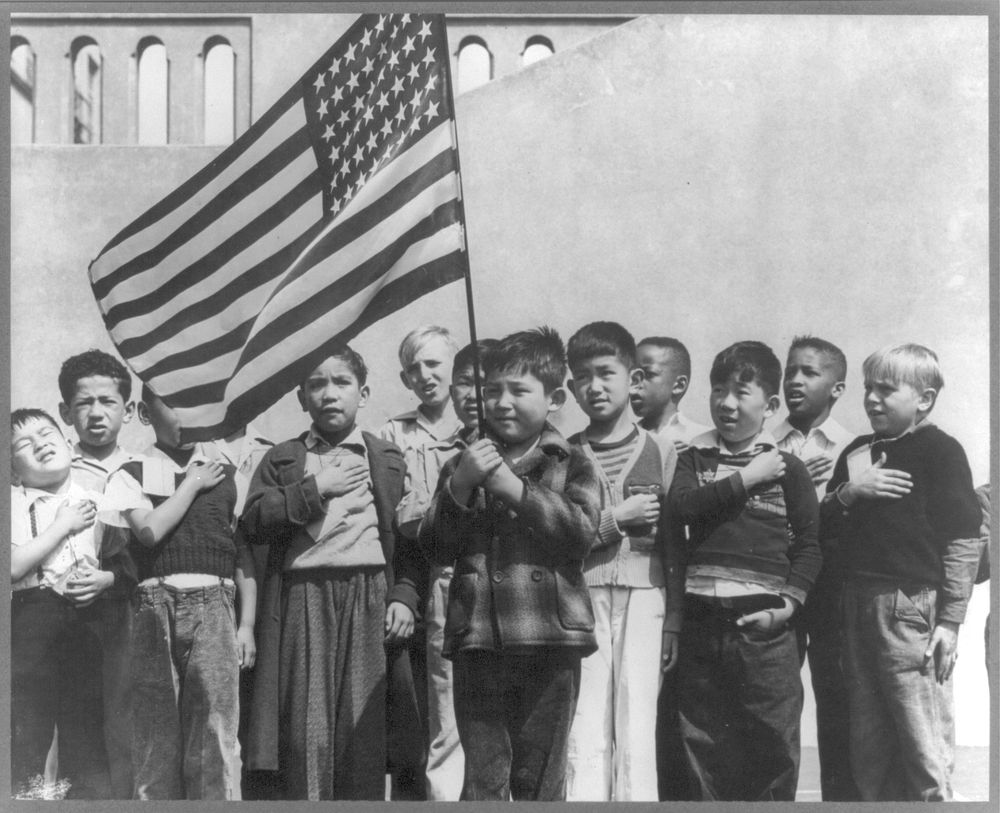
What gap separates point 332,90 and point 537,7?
1.06m

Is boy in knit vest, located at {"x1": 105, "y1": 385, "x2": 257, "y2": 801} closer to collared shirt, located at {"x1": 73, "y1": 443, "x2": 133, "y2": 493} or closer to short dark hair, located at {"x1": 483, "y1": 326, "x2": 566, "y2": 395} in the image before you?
collared shirt, located at {"x1": 73, "y1": 443, "x2": 133, "y2": 493}

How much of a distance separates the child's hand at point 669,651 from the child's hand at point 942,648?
3.60 feet

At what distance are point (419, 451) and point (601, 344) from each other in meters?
0.94

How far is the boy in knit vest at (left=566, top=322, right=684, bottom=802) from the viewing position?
6.68 m

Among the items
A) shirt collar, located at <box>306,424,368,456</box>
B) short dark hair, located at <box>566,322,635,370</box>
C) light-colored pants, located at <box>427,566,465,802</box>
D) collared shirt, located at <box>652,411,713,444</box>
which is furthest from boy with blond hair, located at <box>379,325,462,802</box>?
collared shirt, located at <box>652,411,713,444</box>

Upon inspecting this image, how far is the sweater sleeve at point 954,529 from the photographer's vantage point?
678 cm

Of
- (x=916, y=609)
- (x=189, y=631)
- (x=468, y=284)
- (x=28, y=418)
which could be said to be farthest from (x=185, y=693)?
(x=916, y=609)

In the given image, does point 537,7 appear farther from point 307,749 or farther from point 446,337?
point 307,749

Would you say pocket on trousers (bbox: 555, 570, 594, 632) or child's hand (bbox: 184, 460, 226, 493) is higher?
child's hand (bbox: 184, 460, 226, 493)

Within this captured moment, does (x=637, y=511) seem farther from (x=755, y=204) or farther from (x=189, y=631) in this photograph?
(x=189, y=631)

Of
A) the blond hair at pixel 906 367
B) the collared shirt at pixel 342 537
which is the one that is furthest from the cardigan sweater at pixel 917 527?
the collared shirt at pixel 342 537

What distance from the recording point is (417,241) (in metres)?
6.49

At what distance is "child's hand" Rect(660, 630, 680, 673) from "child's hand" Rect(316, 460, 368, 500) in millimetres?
1502

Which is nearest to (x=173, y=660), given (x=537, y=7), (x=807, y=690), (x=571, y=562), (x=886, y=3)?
(x=571, y=562)
